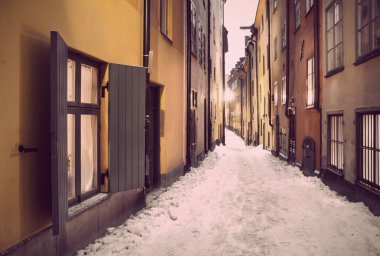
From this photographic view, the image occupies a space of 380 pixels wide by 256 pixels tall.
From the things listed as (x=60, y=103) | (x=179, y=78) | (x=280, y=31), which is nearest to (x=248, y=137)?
(x=280, y=31)

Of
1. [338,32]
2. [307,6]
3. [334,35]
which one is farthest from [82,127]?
[307,6]

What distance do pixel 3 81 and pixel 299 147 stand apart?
35.8ft

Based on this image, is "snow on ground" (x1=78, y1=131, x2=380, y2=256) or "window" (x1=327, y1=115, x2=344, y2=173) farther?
"window" (x1=327, y1=115, x2=344, y2=173)

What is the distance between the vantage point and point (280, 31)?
52.1ft

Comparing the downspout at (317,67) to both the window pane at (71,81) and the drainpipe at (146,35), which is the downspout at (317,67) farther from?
the window pane at (71,81)

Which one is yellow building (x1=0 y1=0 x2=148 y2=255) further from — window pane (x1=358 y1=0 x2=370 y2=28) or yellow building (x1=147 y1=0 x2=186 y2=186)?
window pane (x1=358 y1=0 x2=370 y2=28)

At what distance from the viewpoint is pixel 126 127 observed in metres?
5.50

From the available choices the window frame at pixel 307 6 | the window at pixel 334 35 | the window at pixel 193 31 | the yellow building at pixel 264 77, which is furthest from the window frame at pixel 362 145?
the yellow building at pixel 264 77

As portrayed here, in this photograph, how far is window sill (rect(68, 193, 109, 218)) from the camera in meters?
4.24

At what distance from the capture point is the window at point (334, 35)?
814 centimetres

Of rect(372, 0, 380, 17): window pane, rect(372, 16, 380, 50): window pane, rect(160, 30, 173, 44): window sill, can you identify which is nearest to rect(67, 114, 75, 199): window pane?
rect(160, 30, 173, 44): window sill

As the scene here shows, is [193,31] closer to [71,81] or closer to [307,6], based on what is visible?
[307,6]

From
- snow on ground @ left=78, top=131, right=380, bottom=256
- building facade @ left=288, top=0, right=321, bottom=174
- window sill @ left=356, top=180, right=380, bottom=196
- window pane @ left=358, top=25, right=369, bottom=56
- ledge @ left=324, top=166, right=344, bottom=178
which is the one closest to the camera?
snow on ground @ left=78, top=131, right=380, bottom=256

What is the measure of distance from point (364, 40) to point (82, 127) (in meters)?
5.58
